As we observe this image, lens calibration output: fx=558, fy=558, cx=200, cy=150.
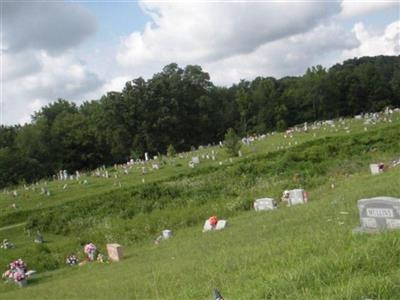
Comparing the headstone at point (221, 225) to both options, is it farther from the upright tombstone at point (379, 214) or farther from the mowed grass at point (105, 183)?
the mowed grass at point (105, 183)

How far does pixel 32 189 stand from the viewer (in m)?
41.8

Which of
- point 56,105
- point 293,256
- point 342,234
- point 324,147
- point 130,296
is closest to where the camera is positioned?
point 293,256

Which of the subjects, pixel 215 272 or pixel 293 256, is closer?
pixel 293 256

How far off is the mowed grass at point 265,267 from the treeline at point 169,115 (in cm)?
5475

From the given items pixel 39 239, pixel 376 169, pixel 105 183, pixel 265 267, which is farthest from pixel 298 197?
pixel 105 183

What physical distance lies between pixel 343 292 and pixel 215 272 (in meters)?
4.15

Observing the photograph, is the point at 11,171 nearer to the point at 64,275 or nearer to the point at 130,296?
the point at 64,275

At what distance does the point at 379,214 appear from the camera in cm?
952

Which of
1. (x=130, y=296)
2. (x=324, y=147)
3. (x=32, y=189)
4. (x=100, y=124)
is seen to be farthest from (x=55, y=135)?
(x=130, y=296)

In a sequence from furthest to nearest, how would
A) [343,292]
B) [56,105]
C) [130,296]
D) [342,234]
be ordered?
[56,105]
[130,296]
[342,234]
[343,292]

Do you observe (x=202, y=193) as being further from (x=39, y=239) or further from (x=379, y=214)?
(x=379, y=214)

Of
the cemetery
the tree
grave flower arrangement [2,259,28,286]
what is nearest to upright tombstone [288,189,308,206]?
the cemetery

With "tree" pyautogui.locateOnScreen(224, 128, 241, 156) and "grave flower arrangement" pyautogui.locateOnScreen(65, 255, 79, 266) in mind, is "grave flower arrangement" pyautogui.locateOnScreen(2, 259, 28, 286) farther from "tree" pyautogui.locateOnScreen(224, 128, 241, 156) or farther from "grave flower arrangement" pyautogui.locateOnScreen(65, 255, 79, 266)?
"tree" pyautogui.locateOnScreen(224, 128, 241, 156)

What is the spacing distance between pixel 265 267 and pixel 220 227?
10.1m
